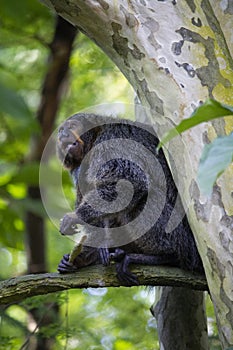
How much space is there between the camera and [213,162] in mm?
1260

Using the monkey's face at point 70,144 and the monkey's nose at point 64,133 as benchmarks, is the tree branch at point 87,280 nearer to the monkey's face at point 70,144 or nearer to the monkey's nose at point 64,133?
the monkey's face at point 70,144

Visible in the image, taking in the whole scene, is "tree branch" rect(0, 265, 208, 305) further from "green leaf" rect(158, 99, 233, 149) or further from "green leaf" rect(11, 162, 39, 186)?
"green leaf" rect(158, 99, 233, 149)

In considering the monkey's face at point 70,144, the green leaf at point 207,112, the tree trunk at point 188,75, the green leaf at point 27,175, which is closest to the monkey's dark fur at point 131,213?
the monkey's face at point 70,144

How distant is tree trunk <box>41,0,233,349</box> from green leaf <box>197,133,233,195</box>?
1096mm

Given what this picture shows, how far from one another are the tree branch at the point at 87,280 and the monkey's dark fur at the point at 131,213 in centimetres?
6

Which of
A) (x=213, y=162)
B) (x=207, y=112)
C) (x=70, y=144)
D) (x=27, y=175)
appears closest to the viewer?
(x=213, y=162)

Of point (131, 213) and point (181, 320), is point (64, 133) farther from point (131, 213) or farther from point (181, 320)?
point (181, 320)

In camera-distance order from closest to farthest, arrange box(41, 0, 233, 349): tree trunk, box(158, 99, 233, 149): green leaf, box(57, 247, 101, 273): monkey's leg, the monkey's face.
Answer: box(158, 99, 233, 149): green leaf
box(41, 0, 233, 349): tree trunk
box(57, 247, 101, 273): monkey's leg
the monkey's face

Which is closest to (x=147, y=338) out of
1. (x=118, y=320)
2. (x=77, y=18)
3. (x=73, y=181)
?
(x=118, y=320)

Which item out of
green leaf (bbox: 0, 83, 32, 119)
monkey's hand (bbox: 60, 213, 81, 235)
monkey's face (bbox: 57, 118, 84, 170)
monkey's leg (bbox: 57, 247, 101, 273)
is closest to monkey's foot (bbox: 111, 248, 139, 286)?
monkey's leg (bbox: 57, 247, 101, 273)

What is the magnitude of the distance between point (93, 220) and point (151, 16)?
1.21 meters

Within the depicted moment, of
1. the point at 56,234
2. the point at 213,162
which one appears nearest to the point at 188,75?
the point at 213,162

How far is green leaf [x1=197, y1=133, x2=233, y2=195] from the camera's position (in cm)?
122

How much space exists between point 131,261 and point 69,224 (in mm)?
475
